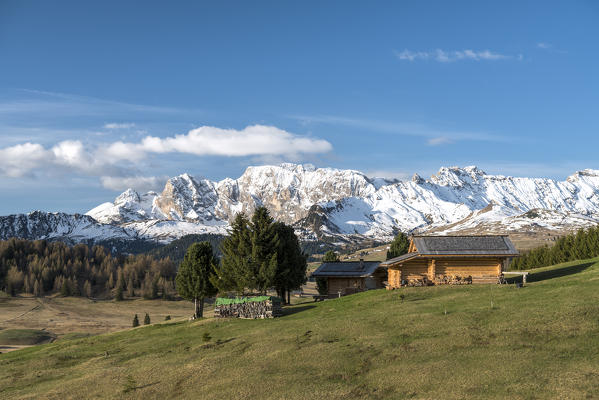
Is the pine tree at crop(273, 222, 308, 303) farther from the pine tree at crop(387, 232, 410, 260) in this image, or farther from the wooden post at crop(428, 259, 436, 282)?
the pine tree at crop(387, 232, 410, 260)

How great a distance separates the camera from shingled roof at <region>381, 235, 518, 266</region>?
52.2m

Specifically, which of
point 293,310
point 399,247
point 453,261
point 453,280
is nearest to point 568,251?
point 399,247

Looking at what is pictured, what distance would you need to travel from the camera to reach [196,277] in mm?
64688

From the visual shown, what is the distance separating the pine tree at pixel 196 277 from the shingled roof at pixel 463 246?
2443cm

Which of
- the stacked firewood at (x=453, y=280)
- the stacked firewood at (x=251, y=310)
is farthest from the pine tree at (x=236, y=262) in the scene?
the stacked firewood at (x=453, y=280)

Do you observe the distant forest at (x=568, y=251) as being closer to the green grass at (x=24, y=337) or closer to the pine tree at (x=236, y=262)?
the pine tree at (x=236, y=262)

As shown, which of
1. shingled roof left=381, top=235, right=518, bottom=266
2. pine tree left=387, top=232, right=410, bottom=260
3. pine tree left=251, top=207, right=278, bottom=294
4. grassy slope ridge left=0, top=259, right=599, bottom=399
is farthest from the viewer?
pine tree left=387, top=232, right=410, bottom=260

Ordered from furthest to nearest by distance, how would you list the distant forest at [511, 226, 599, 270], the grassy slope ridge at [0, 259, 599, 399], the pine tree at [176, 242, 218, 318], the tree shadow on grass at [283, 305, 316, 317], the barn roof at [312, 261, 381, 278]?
the distant forest at [511, 226, 599, 270], the barn roof at [312, 261, 381, 278], the pine tree at [176, 242, 218, 318], the tree shadow on grass at [283, 305, 316, 317], the grassy slope ridge at [0, 259, 599, 399]

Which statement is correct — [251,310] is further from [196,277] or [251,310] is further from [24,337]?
[24,337]

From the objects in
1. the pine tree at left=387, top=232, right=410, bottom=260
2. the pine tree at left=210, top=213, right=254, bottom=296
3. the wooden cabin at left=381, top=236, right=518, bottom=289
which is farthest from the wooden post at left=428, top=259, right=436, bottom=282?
the pine tree at left=387, top=232, right=410, bottom=260

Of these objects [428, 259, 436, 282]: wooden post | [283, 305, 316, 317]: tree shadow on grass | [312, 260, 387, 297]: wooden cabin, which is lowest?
[283, 305, 316, 317]: tree shadow on grass

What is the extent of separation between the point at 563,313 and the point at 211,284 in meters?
45.0

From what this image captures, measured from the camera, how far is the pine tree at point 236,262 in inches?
2291

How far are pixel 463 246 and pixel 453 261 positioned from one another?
2111 millimetres
